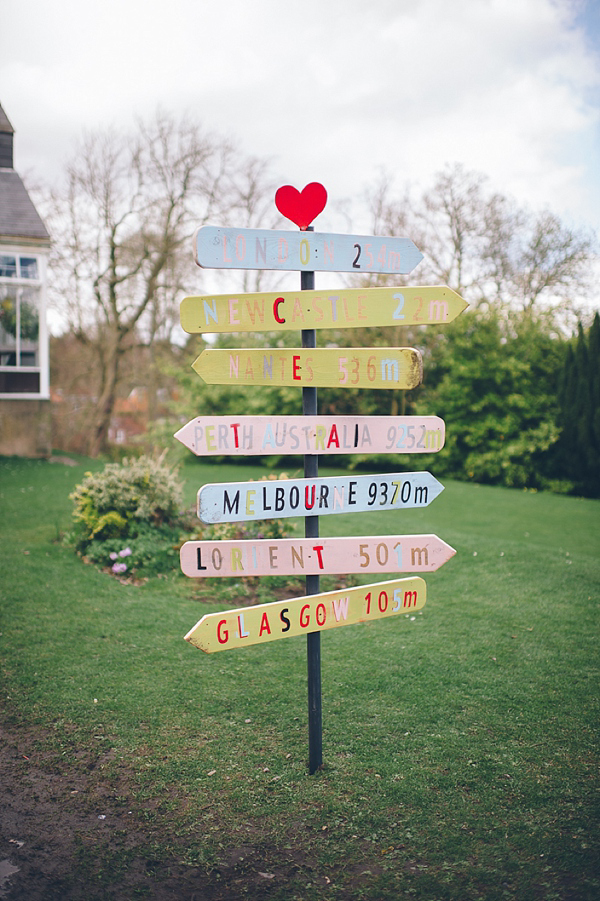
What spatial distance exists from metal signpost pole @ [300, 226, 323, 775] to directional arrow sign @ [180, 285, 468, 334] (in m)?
0.14

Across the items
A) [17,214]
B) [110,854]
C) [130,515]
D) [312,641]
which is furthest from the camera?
[17,214]

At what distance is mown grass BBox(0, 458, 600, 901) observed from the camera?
283cm

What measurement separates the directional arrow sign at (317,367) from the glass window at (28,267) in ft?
61.9

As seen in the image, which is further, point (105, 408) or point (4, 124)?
point (105, 408)

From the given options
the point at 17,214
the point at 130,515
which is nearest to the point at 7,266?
the point at 17,214

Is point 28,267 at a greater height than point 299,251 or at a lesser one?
greater

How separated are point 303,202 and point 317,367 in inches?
33.2

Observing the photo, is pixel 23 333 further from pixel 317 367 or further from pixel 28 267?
pixel 317 367

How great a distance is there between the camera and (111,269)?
25000 mm

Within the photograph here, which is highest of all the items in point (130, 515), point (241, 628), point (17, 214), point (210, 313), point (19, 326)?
point (17, 214)

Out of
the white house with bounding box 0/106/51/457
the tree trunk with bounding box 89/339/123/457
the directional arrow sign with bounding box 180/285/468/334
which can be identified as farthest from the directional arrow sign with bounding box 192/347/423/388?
the tree trunk with bounding box 89/339/123/457

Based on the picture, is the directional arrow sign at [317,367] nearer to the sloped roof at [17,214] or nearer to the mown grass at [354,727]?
the mown grass at [354,727]

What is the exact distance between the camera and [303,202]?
330 centimetres

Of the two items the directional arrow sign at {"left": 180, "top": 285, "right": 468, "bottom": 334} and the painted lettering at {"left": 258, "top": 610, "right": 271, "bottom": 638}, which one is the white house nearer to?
the directional arrow sign at {"left": 180, "top": 285, "right": 468, "bottom": 334}
